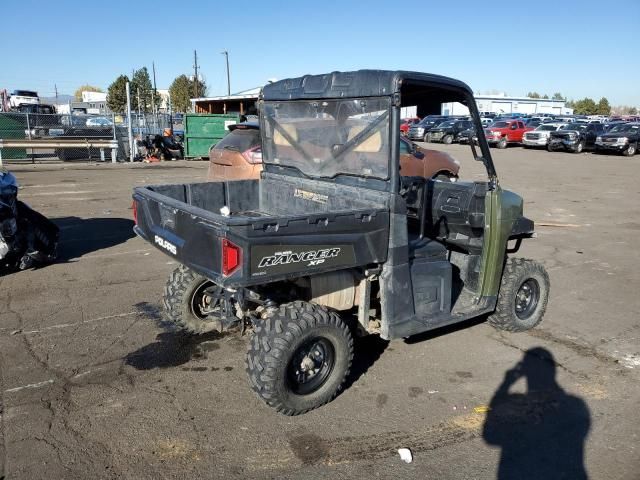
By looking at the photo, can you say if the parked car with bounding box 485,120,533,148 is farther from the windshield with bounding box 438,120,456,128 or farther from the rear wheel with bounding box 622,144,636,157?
the rear wheel with bounding box 622,144,636,157

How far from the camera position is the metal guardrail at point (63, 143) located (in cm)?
1783

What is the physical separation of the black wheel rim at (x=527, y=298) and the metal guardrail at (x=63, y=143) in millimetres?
17435

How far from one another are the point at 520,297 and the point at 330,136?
2.50 meters

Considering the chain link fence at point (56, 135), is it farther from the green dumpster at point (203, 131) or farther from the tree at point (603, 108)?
the tree at point (603, 108)

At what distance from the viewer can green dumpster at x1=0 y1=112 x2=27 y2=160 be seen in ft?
59.4

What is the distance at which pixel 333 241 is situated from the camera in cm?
342

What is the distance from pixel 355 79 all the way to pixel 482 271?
1.95m

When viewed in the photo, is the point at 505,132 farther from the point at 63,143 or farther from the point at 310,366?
the point at 310,366

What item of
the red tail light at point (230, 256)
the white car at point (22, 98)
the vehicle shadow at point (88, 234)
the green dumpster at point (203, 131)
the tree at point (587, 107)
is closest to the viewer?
the red tail light at point (230, 256)

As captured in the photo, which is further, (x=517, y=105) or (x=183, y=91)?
(x=517, y=105)

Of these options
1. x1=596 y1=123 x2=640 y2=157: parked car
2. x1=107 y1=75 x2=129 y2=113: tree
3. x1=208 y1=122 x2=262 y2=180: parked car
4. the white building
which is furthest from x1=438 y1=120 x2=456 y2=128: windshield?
the white building

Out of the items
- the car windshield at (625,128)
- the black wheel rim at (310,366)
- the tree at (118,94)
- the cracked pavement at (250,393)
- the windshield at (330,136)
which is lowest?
the cracked pavement at (250,393)

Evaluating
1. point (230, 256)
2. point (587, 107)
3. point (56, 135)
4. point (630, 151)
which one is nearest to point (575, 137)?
point (630, 151)

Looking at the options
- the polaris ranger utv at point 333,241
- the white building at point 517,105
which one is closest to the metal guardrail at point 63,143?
the polaris ranger utv at point 333,241
